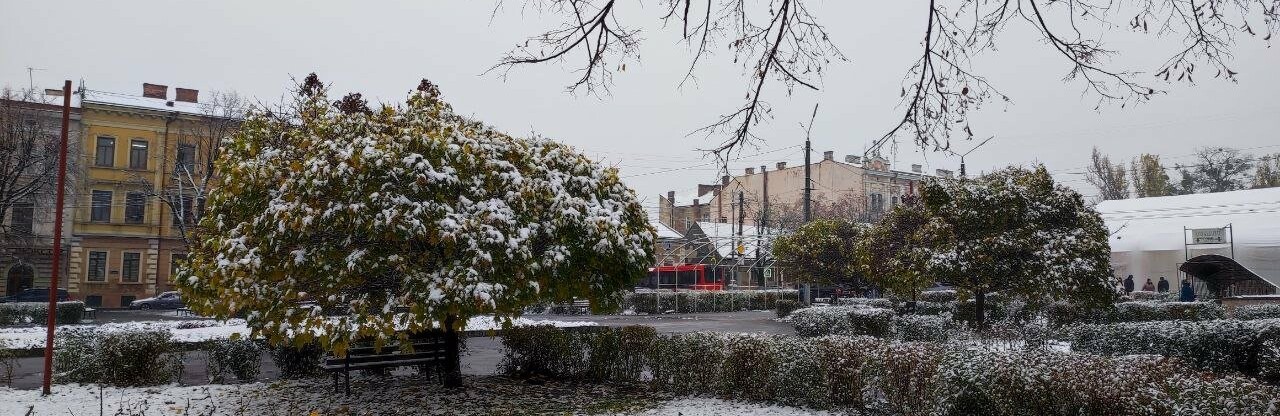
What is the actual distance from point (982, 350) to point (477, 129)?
6.34 metres

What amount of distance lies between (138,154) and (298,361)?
36.9 m

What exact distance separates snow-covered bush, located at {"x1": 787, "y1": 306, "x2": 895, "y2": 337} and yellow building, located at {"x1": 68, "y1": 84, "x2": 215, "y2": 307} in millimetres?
32533

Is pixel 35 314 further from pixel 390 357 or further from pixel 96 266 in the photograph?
pixel 390 357

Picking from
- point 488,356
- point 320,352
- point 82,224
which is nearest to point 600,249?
point 320,352

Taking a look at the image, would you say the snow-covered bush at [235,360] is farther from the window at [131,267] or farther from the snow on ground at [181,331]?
the window at [131,267]

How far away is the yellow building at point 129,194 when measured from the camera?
130 ft

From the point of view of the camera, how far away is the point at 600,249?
941 cm

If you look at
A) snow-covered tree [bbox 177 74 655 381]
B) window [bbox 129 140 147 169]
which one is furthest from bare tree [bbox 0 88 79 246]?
snow-covered tree [bbox 177 74 655 381]

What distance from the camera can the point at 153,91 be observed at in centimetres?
4331

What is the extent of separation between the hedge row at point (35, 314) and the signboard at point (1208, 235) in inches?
1503

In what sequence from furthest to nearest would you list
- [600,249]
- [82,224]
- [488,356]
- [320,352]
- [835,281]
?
1. [82,224]
2. [835,281]
3. [488,356]
4. [320,352]
5. [600,249]

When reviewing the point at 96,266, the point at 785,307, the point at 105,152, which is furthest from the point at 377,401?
the point at 105,152

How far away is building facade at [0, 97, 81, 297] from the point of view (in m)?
27.6

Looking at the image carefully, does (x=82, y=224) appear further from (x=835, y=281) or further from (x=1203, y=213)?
(x=1203, y=213)
